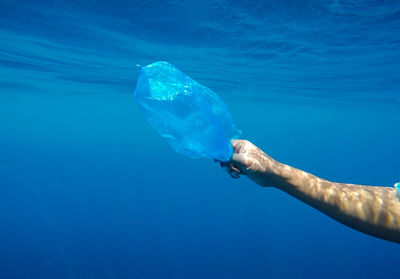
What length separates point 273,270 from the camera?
728 inches

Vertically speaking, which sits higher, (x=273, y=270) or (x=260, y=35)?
(x=260, y=35)

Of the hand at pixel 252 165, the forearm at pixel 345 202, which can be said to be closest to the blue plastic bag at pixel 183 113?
the hand at pixel 252 165

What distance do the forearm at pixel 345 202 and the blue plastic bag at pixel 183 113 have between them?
2.18 ft

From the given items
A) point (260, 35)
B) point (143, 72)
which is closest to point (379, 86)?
point (260, 35)

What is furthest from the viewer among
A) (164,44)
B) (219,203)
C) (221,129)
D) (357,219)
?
(219,203)

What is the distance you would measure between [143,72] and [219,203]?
117 feet

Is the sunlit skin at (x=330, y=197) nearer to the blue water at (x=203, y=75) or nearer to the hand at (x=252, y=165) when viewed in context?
the hand at (x=252, y=165)

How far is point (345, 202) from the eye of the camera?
9.01 feet

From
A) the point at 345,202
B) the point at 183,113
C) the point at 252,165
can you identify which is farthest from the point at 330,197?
the point at 183,113

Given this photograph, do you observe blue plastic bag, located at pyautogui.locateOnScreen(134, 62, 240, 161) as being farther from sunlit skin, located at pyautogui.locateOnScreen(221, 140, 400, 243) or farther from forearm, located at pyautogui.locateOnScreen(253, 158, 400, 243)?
forearm, located at pyautogui.locateOnScreen(253, 158, 400, 243)

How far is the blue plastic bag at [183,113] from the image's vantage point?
3.13 metres

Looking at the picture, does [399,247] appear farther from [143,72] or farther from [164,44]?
[143,72]

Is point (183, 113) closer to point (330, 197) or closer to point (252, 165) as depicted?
point (252, 165)

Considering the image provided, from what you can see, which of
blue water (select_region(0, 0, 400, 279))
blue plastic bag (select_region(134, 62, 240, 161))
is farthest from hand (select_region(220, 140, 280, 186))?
blue water (select_region(0, 0, 400, 279))
